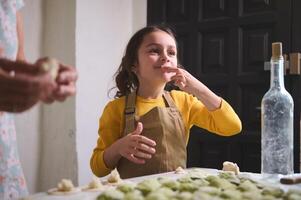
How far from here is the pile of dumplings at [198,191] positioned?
0.74 m

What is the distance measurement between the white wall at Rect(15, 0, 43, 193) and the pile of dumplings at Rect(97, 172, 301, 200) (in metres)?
1.50

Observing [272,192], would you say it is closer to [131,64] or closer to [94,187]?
[94,187]

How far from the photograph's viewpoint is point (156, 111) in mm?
1354

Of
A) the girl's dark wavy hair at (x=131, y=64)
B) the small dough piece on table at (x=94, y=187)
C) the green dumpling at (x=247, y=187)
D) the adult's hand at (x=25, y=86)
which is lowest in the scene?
the small dough piece on table at (x=94, y=187)

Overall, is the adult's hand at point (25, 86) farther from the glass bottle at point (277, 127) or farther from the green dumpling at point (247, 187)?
the glass bottle at point (277, 127)

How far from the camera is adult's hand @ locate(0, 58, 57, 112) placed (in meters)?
0.57

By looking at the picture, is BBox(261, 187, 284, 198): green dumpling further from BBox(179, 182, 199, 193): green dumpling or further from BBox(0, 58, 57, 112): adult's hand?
BBox(0, 58, 57, 112): adult's hand

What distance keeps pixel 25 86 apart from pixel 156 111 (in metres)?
0.81

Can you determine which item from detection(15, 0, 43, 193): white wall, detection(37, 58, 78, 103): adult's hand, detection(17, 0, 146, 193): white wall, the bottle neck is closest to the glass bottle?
the bottle neck

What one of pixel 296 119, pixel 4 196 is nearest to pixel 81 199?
pixel 4 196

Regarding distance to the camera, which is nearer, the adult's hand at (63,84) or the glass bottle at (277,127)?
the adult's hand at (63,84)

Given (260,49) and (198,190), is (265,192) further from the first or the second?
(260,49)

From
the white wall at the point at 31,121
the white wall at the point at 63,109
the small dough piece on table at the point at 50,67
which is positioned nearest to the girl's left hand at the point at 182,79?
the small dough piece on table at the point at 50,67

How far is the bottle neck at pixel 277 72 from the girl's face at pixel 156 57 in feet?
1.13
